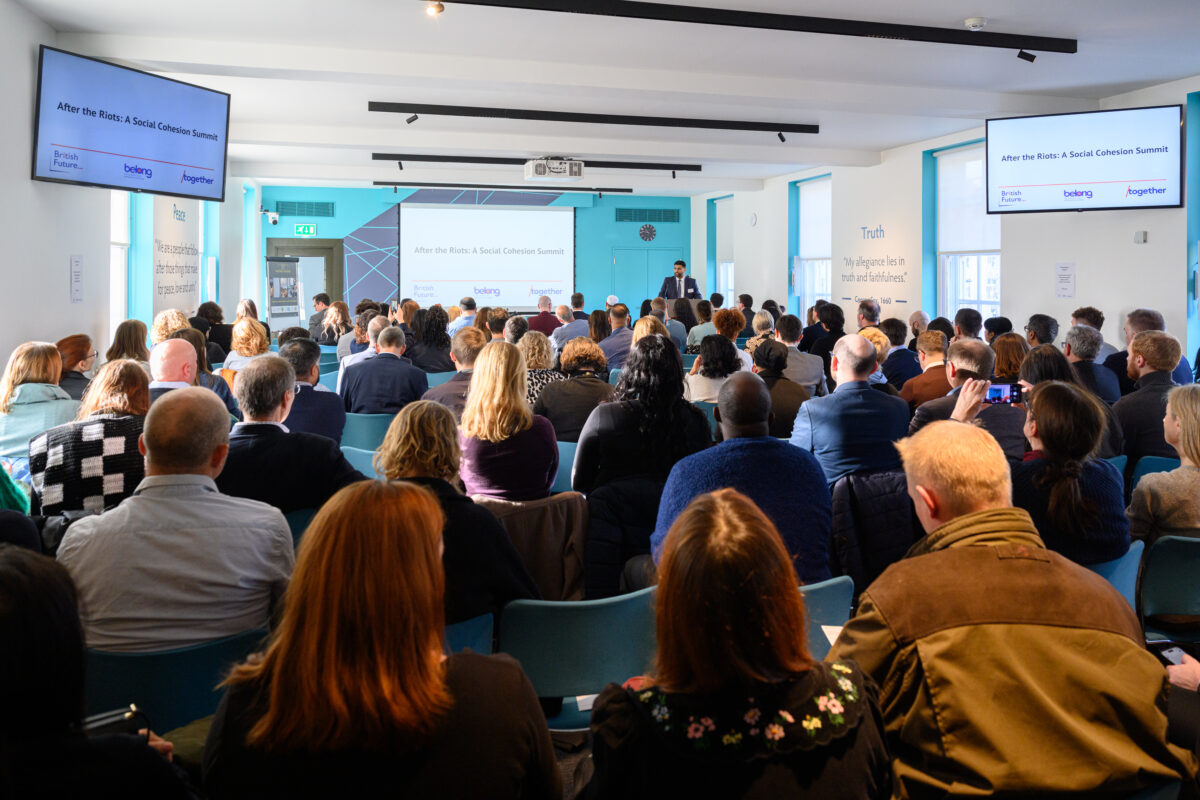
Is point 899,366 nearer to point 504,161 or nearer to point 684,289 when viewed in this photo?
point 684,289

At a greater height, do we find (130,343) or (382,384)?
(130,343)

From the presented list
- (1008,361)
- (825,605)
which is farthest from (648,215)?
(825,605)

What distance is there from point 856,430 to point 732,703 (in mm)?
2512

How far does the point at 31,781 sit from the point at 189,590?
97 centimetres

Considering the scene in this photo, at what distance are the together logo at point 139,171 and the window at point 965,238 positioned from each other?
8705 mm

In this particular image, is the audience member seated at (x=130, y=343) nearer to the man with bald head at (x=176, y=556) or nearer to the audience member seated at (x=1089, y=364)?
the man with bald head at (x=176, y=556)

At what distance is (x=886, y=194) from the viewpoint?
12414mm

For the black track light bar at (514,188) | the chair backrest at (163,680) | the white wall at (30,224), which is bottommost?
the chair backrest at (163,680)

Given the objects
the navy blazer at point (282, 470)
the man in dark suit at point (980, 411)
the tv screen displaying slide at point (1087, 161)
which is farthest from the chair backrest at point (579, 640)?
the tv screen displaying slide at point (1087, 161)

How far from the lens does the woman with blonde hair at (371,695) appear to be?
1.24 metres

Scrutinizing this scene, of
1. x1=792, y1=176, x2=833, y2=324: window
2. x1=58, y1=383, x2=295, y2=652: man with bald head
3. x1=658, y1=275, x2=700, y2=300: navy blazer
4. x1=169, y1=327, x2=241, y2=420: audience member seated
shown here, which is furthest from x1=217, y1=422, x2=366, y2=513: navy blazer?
x1=792, y1=176, x2=833, y2=324: window

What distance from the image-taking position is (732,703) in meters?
1.28

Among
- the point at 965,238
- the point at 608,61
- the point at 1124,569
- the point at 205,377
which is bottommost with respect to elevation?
the point at 1124,569

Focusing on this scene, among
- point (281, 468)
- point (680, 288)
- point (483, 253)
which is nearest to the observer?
point (281, 468)
